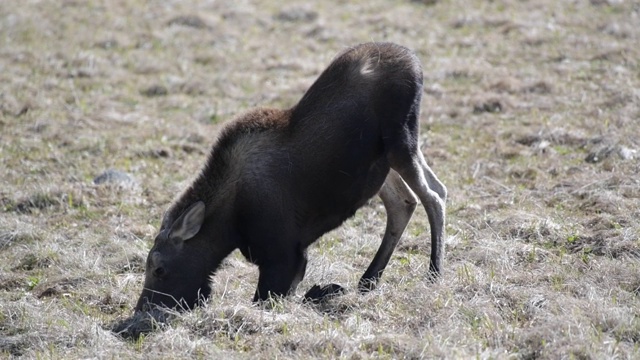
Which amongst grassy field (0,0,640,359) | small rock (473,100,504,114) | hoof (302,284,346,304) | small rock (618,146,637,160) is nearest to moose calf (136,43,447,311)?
hoof (302,284,346,304)

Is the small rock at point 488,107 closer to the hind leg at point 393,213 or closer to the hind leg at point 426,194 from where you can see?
the hind leg at point 393,213

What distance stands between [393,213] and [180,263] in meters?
2.00

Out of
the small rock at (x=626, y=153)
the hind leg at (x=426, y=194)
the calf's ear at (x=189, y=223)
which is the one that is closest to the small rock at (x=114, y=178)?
the calf's ear at (x=189, y=223)

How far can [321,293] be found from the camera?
7617mm

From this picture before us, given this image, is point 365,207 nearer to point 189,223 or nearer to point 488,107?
point 189,223

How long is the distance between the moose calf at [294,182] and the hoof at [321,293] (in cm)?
22

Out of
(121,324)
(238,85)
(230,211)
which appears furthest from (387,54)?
(238,85)

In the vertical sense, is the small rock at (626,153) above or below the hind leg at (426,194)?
below

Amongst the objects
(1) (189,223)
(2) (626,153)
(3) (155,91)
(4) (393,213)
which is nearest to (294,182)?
(1) (189,223)

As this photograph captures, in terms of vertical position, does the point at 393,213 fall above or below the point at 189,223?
below

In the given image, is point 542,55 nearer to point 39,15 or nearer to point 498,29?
point 498,29

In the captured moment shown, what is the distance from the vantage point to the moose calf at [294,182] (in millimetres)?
7719

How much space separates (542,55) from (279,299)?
9557mm

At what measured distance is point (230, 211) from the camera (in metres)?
7.84
